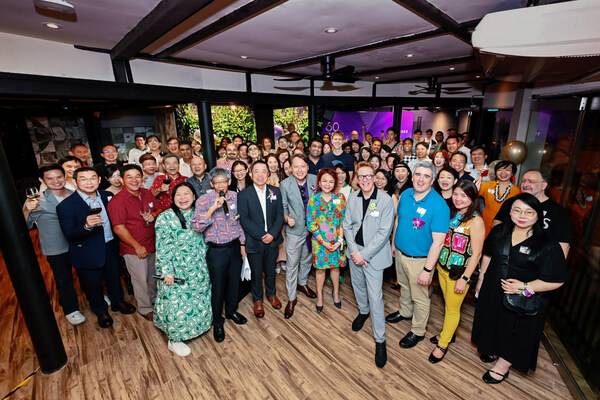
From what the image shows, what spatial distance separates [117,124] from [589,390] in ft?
37.2

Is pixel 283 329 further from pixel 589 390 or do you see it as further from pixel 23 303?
pixel 589 390

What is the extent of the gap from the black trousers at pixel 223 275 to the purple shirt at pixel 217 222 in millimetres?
103

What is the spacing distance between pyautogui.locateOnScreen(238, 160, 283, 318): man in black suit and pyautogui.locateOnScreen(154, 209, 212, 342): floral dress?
510mm

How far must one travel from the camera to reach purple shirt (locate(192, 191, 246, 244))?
252 centimetres

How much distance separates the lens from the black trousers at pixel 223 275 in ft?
8.84

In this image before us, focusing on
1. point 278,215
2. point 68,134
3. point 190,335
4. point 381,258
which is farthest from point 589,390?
point 68,134

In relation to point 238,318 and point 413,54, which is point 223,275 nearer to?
point 238,318

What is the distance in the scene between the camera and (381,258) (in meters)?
2.54

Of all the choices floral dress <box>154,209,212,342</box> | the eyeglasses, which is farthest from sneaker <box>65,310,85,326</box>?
the eyeglasses

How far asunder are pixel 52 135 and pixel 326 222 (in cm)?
877

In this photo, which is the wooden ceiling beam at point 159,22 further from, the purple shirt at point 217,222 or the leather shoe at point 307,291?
the leather shoe at point 307,291

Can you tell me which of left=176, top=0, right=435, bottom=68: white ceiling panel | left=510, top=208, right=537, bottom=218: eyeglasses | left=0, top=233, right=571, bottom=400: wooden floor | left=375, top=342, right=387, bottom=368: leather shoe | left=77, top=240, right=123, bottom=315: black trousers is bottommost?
left=0, top=233, right=571, bottom=400: wooden floor

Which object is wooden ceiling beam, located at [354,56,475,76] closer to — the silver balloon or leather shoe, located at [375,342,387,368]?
the silver balloon

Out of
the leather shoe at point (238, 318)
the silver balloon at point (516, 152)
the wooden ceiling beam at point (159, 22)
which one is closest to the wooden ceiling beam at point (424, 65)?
the silver balloon at point (516, 152)
